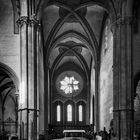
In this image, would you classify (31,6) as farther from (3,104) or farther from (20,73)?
(3,104)

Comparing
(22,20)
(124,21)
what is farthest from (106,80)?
(22,20)

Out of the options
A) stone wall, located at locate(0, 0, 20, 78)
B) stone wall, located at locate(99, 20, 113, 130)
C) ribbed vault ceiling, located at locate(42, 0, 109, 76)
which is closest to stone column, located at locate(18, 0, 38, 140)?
stone wall, located at locate(0, 0, 20, 78)

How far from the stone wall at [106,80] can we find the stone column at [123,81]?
20.7 ft

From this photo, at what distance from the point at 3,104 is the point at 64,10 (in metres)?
19.4

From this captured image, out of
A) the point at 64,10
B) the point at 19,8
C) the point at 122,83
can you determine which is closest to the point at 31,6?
the point at 19,8

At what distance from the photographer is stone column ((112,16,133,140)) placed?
26.0m

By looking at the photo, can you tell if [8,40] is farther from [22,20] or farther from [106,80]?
[106,80]

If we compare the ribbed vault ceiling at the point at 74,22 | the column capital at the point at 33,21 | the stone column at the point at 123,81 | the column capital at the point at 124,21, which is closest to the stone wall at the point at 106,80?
the ribbed vault ceiling at the point at 74,22

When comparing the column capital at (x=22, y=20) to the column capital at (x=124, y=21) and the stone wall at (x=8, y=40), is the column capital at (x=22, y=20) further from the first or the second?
the column capital at (x=124, y=21)

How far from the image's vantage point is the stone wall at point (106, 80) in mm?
34062

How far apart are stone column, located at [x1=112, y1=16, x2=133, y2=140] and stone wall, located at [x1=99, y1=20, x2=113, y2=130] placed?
20.7 ft

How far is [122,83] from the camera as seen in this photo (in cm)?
2653

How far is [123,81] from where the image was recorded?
26.5m

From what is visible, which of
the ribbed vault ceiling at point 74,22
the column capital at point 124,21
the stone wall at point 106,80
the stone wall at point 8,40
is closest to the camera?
the stone wall at point 8,40
